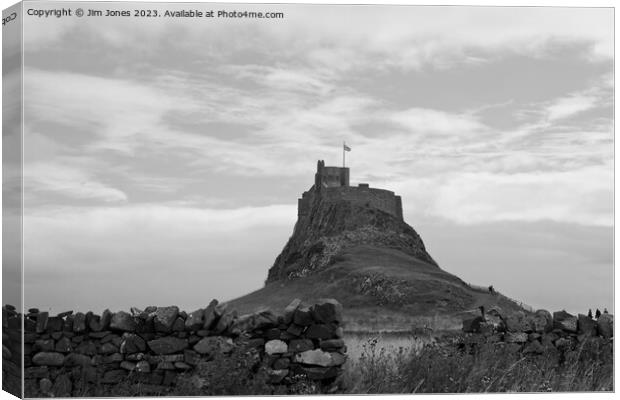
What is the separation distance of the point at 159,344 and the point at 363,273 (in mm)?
15102

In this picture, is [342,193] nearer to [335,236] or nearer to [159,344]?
[335,236]


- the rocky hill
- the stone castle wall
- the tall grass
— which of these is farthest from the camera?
the rocky hill

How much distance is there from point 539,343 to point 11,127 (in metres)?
9.33

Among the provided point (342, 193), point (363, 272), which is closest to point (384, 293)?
point (363, 272)

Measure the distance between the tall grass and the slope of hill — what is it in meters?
1.92

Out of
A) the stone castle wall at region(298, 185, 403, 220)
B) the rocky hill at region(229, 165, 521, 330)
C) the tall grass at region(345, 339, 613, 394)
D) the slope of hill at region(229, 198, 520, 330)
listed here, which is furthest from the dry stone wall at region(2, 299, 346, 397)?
the stone castle wall at region(298, 185, 403, 220)

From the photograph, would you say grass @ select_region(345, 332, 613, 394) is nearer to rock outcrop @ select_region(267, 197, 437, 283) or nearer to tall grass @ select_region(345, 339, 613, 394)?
tall grass @ select_region(345, 339, 613, 394)

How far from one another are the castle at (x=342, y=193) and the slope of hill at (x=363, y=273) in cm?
47

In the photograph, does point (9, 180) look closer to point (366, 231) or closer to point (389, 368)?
point (389, 368)

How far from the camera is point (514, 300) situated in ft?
54.2

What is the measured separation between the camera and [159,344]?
1303 centimetres

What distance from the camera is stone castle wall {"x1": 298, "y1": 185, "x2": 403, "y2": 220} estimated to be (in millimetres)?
19413

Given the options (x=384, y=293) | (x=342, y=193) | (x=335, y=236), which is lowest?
(x=384, y=293)

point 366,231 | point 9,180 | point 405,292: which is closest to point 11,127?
point 9,180
